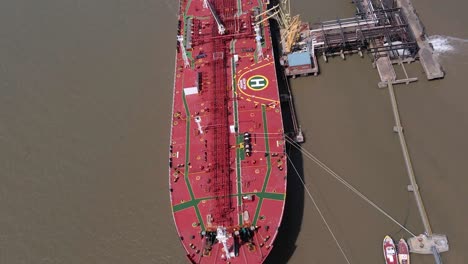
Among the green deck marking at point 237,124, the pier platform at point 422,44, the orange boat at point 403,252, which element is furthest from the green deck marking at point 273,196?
the pier platform at point 422,44

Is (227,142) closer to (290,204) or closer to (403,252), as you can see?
(290,204)

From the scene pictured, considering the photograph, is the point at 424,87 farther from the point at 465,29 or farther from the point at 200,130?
the point at 200,130

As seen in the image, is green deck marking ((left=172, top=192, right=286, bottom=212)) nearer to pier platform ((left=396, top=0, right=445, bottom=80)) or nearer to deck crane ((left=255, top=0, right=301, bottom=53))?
deck crane ((left=255, top=0, right=301, bottom=53))

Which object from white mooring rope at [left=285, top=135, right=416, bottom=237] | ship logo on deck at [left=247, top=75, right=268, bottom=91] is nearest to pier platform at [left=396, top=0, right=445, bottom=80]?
white mooring rope at [left=285, top=135, right=416, bottom=237]

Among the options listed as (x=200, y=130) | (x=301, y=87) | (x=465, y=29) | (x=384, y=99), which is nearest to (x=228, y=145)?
(x=200, y=130)

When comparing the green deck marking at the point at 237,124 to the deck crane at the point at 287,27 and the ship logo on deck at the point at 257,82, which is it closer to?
the ship logo on deck at the point at 257,82

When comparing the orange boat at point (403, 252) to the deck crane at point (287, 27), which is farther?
the deck crane at point (287, 27)
